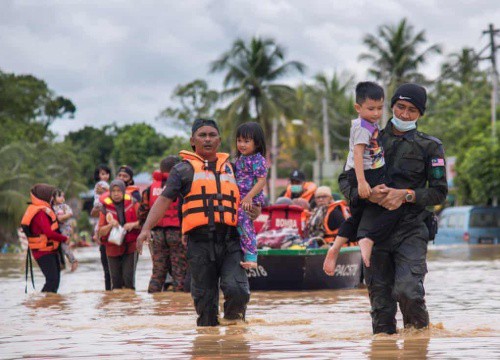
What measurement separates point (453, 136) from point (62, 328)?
5151cm

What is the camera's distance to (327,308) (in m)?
13.1

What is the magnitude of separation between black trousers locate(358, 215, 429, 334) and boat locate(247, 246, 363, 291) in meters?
7.32

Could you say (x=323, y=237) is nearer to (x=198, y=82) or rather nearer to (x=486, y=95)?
(x=486, y=95)

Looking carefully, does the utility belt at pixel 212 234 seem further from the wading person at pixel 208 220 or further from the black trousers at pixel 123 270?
the black trousers at pixel 123 270

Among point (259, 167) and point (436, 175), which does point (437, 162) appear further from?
point (259, 167)

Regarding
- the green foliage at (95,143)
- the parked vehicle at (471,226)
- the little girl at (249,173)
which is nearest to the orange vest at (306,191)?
the little girl at (249,173)

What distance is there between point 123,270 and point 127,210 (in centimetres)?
83

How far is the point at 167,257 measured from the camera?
51.5 feet

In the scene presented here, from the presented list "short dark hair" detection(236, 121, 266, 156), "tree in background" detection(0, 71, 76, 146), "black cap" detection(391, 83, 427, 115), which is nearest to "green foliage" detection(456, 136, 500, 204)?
"tree in background" detection(0, 71, 76, 146)

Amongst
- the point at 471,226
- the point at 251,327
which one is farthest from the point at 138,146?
the point at 251,327

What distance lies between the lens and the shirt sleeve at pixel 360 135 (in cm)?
818

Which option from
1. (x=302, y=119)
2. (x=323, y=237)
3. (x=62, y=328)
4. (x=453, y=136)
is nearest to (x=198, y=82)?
(x=302, y=119)

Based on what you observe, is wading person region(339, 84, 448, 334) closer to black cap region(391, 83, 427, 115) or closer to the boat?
black cap region(391, 83, 427, 115)

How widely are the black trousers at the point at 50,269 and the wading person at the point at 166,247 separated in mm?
1402
